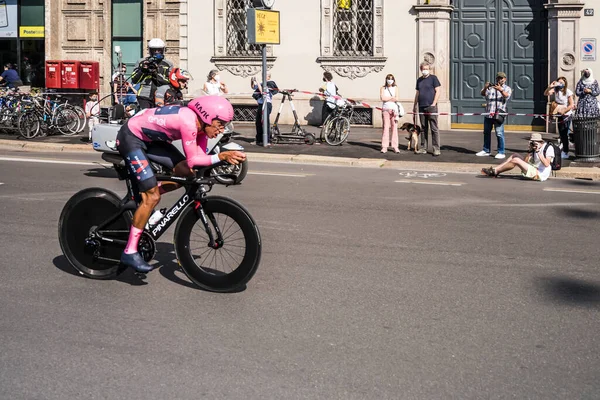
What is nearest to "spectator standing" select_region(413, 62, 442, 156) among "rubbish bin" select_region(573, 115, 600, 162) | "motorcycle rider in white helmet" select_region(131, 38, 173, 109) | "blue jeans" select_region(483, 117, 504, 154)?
"blue jeans" select_region(483, 117, 504, 154)

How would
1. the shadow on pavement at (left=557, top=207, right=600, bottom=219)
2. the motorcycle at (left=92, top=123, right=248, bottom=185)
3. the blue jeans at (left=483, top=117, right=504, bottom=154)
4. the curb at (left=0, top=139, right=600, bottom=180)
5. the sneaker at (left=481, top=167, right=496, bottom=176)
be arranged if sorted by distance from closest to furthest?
the shadow on pavement at (left=557, top=207, right=600, bottom=219)
the motorcycle at (left=92, top=123, right=248, bottom=185)
the sneaker at (left=481, top=167, right=496, bottom=176)
the curb at (left=0, top=139, right=600, bottom=180)
the blue jeans at (left=483, top=117, right=504, bottom=154)

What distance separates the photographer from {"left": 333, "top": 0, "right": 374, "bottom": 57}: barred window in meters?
25.1

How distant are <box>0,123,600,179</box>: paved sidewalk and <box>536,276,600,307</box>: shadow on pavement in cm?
861

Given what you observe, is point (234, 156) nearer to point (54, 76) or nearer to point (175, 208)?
point (175, 208)

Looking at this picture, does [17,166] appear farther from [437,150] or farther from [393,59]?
[393,59]

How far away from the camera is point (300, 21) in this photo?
25.6 meters

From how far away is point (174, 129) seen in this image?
6918 mm

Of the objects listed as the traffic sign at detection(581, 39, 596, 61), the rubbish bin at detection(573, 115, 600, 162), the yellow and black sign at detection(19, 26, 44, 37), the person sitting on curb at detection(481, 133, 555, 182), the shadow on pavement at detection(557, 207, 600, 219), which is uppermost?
the yellow and black sign at detection(19, 26, 44, 37)

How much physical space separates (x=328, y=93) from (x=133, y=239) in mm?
15555

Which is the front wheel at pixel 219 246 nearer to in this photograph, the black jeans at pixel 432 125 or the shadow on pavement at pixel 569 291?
the shadow on pavement at pixel 569 291

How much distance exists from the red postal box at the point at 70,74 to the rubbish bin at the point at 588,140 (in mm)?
15660

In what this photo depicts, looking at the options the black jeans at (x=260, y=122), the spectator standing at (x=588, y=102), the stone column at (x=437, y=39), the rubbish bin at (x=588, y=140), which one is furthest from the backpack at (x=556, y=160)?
the stone column at (x=437, y=39)

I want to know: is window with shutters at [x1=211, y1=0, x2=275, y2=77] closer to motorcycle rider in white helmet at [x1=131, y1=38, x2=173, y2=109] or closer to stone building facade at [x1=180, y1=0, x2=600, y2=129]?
stone building facade at [x1=180, y1=0, x2=600, y2=129]

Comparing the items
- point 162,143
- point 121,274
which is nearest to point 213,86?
point 121,274
